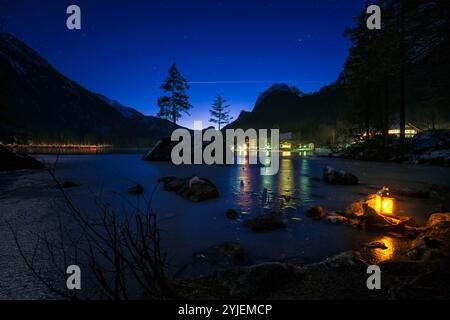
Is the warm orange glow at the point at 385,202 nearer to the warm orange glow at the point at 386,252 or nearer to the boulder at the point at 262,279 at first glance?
the warm orange glow at the point at 386,252

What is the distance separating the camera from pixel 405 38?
690 cm

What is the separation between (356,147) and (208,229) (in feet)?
91.9

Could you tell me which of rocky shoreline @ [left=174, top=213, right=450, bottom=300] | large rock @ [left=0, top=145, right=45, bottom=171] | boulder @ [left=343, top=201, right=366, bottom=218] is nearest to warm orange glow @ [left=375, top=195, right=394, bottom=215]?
boulder @ [left=343, top=201, right=366, bottom=218]

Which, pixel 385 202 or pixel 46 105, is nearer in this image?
pixel 385 202

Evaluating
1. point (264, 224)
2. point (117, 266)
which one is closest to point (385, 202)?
point (264, 224)

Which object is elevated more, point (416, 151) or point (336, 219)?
point (416, 151)

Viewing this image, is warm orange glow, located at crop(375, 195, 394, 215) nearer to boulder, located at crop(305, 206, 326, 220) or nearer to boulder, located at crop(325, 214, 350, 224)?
→ boulder, located at crop(325, 214, 350, 224)

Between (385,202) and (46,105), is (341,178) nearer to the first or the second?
(385,202)

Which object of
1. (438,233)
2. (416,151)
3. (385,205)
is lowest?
(438,233)

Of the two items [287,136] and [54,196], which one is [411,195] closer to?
[54,196]

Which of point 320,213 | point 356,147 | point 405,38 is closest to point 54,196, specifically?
point 320,213

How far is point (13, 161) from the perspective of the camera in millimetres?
15250
